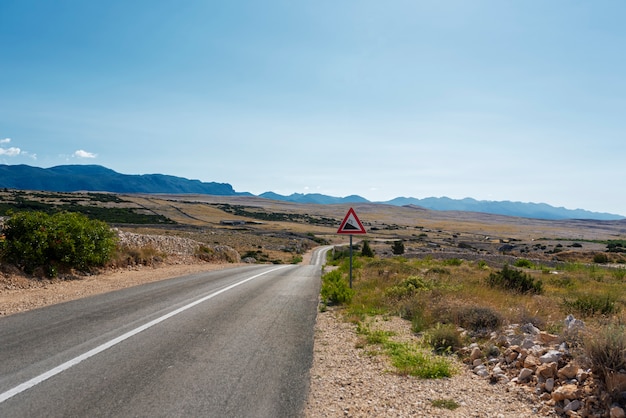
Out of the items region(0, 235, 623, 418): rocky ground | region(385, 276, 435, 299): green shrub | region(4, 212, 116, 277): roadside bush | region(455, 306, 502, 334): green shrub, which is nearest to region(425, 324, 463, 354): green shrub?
region(0, 235, 623, 418): rocky ground

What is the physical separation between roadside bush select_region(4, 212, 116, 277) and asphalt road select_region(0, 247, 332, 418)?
15.6ft

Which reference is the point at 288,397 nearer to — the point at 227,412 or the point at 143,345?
the point at 227,412

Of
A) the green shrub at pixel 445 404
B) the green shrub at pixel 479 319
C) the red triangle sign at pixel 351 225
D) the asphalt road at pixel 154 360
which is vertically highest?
the red triangle sign at pixel 351 225

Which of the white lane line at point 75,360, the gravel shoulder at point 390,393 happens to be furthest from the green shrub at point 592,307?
the white lane line at point 75,360

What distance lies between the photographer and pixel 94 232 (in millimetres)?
17734

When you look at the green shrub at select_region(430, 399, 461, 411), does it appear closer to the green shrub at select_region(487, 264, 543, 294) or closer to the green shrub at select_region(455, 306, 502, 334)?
the green shrub at select_region(455, 306, 502, 334)

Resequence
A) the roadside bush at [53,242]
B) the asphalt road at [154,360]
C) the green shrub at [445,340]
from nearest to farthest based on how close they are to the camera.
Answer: the asphalt road at [154,360], the green shrub at [445,340], the roadside bush at [53,242]

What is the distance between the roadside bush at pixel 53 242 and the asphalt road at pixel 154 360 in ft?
15.6

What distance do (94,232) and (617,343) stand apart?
60.4 feet

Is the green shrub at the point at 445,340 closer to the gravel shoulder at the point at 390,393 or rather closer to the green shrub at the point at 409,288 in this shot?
the gravel shoulder at the point at 390,393

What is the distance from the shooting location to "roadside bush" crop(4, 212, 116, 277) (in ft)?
46.4

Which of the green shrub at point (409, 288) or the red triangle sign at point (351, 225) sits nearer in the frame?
the green shrub at point (409, 288)

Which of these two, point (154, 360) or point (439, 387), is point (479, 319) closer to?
point (439, 387)

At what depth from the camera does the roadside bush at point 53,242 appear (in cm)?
1414
